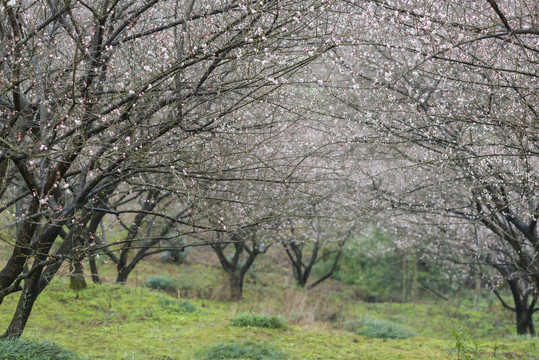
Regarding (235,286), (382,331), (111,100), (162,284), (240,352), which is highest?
(111,100)

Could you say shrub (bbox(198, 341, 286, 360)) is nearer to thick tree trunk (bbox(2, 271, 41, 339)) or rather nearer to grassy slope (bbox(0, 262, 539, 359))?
grassy slope (bbox(0, 262, 539, 359))

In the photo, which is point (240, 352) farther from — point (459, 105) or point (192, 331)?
point (459, 105)

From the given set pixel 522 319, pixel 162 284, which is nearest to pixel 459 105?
pixel 522 319

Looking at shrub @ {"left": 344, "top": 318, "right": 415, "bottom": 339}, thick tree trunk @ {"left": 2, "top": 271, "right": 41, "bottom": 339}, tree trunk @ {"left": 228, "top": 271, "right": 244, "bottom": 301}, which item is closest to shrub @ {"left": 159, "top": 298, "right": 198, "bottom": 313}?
tree trunk @ {"left": 228, "top": 271, "right": 244, "bottom": 301}

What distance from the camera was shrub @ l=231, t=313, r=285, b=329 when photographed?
949 cm

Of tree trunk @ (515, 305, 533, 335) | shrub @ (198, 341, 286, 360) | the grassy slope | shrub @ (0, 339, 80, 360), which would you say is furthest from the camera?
tree trunk @ (515, 305, 533, 335)

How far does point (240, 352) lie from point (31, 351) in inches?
121

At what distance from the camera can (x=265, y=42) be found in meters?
4.45

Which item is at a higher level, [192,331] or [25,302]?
[25,302]

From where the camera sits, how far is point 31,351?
4898 mm

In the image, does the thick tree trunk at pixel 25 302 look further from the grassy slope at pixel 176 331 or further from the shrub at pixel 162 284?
the shrub at pixel 162 284

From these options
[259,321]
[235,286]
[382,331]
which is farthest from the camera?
[235,286]

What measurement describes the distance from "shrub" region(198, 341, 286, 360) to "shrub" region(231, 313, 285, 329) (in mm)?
1996

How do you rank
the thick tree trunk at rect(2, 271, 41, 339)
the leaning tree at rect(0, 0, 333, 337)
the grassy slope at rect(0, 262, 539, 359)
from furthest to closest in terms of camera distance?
the grassy slope at rect(0, 262, 539, 359)
the thick tree trunk at rect(2, 271, 41, 339)
the leaning tree at rect(0, 0, 333, 337)
